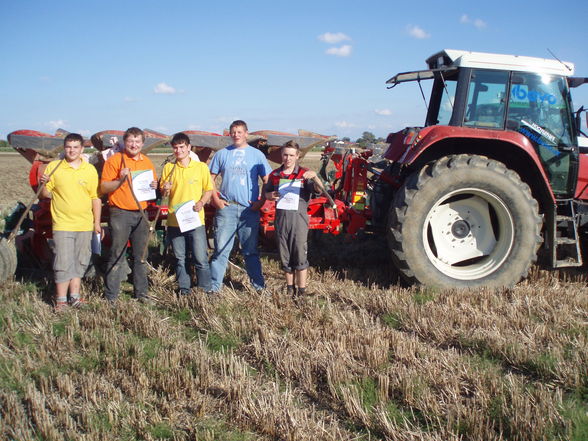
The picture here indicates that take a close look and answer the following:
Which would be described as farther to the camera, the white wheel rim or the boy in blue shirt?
the white wheel rim

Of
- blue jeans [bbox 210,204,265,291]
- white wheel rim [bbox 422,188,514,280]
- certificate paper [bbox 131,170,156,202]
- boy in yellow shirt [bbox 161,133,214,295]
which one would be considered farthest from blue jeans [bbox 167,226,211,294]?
white wheel rim [bbox 422,188,514,280]

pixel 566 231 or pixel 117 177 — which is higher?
pixel 117 177

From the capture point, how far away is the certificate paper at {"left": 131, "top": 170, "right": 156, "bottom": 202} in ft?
14.5

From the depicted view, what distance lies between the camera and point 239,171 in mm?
4633

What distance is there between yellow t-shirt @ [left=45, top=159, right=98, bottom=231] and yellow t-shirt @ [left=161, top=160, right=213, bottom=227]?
623 millimetres

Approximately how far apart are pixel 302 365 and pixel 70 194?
241cm

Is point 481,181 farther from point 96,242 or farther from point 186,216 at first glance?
point 96,242

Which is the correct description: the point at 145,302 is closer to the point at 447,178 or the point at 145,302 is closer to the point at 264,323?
the point at 264,323

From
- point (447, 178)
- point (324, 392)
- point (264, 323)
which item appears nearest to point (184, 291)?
point (264, 323)

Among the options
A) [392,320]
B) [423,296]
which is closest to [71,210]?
[392,320]

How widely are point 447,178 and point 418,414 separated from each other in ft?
7.78

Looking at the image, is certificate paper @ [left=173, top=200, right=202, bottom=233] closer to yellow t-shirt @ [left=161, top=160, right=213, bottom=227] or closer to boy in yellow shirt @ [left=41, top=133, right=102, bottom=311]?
yellow t-shirt @ [left=161, top=160, right=213, bottom=227]

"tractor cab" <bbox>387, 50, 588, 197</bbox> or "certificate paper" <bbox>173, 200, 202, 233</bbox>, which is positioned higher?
"tractor cab" <bbox>387, 50, 588, 197</bbox>

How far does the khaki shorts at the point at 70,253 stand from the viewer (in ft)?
14.3
